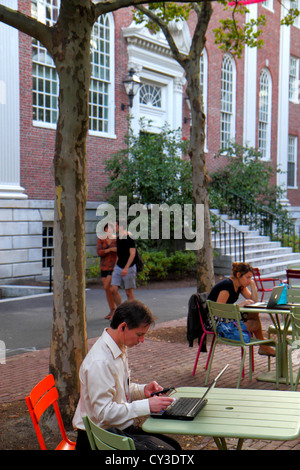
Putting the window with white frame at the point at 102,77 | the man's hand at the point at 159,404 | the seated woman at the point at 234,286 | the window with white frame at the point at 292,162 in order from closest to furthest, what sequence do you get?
the man's hand at the point at 159,404
the seated woman at the point at 234,286
the window with white frame at the point at 102,77
the window with white frame at the point at 292,162

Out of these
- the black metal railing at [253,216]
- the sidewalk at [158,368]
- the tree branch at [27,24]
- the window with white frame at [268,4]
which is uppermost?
the window with white frame at [268,4]

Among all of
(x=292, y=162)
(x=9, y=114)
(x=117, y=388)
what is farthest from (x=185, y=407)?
(x=292, y=162)

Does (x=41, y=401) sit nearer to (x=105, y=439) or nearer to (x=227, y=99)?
(x=105, y=439)

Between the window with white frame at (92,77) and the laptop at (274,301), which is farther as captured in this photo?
the window with white frame at (92,77)

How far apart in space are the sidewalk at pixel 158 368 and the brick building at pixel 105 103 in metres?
6.88

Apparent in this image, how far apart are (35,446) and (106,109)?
14.7m

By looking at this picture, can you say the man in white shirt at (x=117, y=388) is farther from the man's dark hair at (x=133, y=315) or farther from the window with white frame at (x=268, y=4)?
the window with white frame at (x=268, y=4)

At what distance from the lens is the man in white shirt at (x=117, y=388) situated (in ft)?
10.2

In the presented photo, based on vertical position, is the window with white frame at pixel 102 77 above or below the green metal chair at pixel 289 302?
above

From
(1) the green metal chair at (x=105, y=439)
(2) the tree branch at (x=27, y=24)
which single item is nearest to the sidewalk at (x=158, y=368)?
(1) the green metal chair at (x=105, y=439)

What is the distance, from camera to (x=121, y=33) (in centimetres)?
1819

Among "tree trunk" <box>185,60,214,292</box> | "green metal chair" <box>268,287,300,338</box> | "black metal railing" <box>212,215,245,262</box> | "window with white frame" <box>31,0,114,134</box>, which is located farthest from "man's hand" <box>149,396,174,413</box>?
"black metal railing" <box>212,215,245,262</box>
